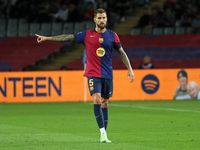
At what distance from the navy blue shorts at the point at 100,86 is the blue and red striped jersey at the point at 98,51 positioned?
0.23 feet

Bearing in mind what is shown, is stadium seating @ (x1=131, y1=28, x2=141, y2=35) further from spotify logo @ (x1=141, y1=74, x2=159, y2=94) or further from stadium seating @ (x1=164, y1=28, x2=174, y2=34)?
spotify logo @ (x1=141, y1=74, x2=159, y2=94)

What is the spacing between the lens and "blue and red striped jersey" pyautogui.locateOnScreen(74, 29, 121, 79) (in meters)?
7.62

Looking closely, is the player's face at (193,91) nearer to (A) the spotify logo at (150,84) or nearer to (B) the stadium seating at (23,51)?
(A) the spotify logo at (150,84)

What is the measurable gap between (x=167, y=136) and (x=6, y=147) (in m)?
2.82

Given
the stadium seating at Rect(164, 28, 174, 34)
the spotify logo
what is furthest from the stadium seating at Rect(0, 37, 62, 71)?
the spotify logo

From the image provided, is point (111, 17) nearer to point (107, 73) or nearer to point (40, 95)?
point (40, 95)

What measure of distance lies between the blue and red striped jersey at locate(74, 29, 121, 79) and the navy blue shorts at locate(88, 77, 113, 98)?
2.8 inches

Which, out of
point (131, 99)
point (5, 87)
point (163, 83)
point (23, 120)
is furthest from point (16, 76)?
point (23, 120)

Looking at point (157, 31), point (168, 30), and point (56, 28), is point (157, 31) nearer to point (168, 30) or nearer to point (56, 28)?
point (168, 30)

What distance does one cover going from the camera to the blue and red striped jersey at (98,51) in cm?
762

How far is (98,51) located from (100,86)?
56cm

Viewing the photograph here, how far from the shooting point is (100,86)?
7625 mm

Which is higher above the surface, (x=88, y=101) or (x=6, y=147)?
(x=6, y=147)

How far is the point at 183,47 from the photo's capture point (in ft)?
76.2
